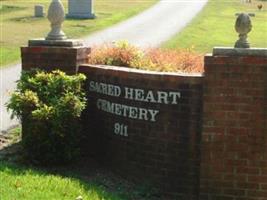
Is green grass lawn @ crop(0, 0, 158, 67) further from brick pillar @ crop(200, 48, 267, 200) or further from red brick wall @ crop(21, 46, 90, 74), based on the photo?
brick pillar @ crop(200, 48, 267, 200)

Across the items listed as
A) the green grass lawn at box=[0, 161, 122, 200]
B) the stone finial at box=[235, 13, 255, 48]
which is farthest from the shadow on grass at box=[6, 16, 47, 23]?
the stone finial at box=[235, 13, 255, 48]

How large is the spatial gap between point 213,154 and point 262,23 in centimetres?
2923

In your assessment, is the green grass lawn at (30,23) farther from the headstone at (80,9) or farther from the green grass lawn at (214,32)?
the green grass lawn at (214,32)

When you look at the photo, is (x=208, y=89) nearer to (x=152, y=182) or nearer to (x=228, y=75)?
(x=228, y=75)

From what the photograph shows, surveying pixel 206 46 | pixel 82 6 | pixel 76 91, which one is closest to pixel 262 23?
pixel 82 6

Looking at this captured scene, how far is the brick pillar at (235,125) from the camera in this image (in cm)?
673

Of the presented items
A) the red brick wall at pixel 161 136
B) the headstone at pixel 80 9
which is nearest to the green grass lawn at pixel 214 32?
the headstone at pixel 80 9

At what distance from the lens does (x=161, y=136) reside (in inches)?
285

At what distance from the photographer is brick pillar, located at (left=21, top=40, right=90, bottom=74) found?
8133mm

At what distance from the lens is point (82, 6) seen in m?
33.9

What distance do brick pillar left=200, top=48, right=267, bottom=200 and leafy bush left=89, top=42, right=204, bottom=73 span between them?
3.85 feet

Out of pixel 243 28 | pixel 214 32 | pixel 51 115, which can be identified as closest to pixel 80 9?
pixel 214 32

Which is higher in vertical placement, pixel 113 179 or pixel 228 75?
pixel 228 75

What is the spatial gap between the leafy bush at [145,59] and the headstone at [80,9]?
25.2 m
